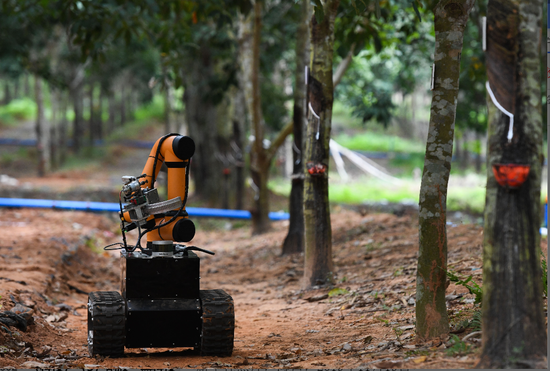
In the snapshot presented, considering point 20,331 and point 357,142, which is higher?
point 357,142

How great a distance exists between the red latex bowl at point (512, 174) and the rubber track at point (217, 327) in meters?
2.66

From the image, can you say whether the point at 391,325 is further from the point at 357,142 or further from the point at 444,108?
the point at 357,142

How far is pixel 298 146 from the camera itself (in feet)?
35.7

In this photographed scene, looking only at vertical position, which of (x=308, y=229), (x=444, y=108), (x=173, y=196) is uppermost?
(x=444, y=108)

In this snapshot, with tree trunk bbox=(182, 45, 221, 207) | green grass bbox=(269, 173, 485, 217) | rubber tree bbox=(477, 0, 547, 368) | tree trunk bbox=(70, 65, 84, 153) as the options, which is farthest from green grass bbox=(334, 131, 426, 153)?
rubber tree bbox=(477, 0, 547, 368)

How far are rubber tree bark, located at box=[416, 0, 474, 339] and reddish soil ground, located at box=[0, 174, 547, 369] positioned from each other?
417 millimetres

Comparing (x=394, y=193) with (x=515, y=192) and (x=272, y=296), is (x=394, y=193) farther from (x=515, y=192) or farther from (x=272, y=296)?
(x=515, y=192)

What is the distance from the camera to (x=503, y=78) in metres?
3.75

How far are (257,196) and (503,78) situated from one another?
1035cm

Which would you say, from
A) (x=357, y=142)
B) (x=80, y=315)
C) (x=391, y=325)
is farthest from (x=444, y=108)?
(x=357, y=142)

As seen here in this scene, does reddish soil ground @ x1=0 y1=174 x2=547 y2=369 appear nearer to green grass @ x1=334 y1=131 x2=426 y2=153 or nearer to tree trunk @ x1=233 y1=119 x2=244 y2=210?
tree trunk @ x1=233 y1=119 x2=244 y2=210

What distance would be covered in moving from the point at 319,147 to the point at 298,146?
2841 mm

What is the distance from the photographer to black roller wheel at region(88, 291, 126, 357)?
5020 mm

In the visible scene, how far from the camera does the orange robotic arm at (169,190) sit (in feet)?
17.3
